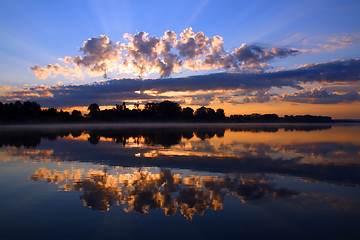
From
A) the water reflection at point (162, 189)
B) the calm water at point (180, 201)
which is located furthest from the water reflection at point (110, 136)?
the water reflection at point (162, 189)

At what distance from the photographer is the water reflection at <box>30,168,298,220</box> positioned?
407 inches

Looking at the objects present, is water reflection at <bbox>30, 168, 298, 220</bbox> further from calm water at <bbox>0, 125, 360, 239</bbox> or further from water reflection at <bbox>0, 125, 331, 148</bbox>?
water reflection at <bbox>0, 125, 331, 148</bbox>

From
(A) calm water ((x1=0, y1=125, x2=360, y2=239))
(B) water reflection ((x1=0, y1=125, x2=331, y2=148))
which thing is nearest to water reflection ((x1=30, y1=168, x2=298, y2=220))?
(A) calm water ((x1=0, y1=125, x2=360, y2=239))

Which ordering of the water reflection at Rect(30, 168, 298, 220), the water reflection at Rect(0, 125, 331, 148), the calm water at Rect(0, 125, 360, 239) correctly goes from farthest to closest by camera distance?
the water reflection at Rect(0, 125, 331, 148) < the water reflection at Rect(30, 168, 298, 220) < the calm water at Rect(0, 125, 360, 239)

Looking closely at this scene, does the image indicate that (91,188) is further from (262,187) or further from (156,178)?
(262,187)

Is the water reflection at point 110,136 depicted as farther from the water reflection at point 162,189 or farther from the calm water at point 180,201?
the water reflection at point 162,189

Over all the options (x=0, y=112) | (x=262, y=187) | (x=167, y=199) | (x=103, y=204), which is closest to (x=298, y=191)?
(x=262, y=187)

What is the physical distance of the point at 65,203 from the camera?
1057 cm

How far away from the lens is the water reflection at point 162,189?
10328 millimetres

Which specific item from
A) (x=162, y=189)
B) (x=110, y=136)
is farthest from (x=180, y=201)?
(x=110, y=136)

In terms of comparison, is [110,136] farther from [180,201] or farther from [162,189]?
[180,201]

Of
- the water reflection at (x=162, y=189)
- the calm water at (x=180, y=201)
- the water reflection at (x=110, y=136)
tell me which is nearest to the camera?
the calm water at (x=180, y=201)

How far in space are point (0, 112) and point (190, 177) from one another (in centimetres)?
16824

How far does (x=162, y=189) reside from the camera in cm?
1239
